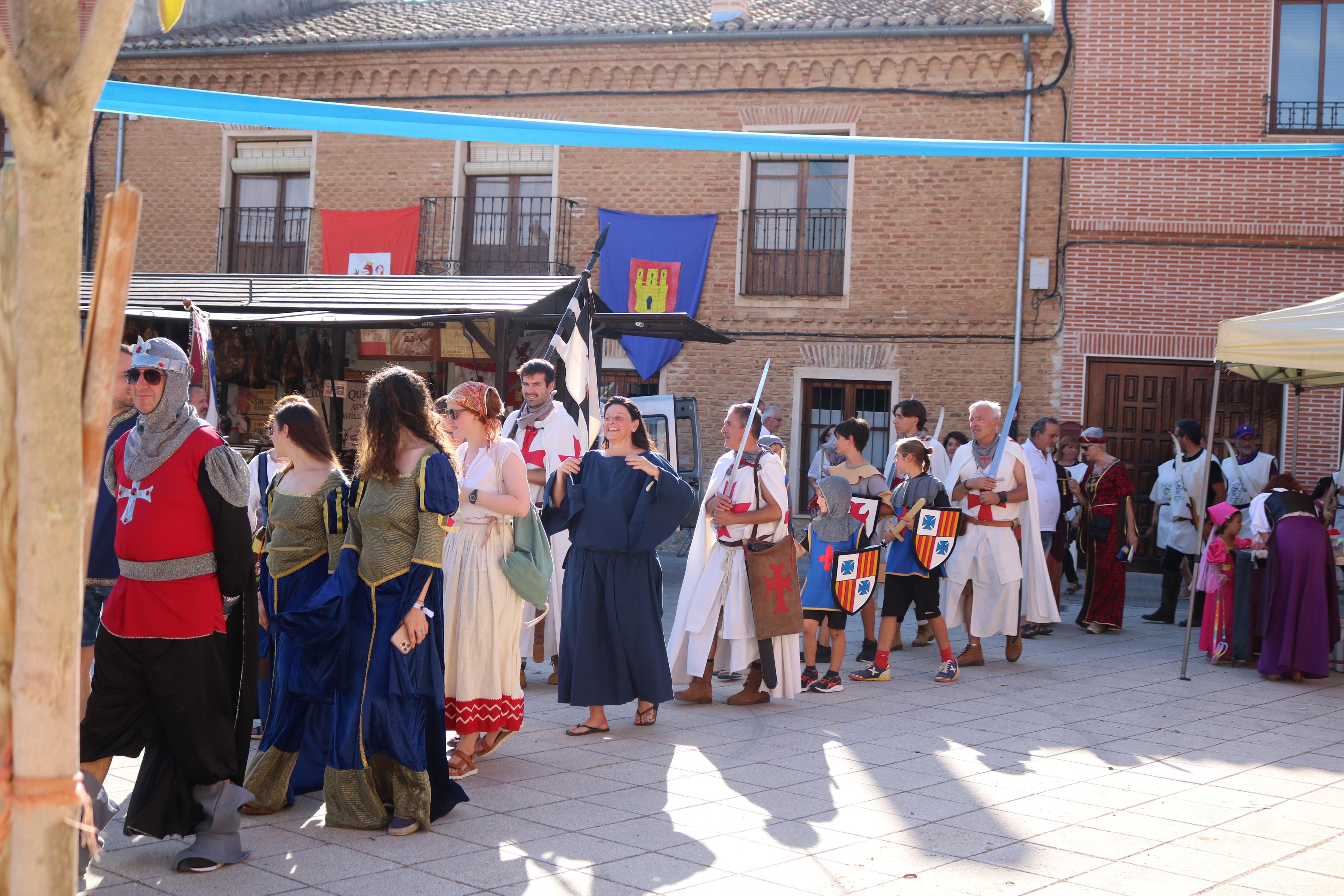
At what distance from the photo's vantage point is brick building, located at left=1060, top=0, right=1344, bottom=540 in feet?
50.4

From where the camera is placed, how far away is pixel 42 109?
5.20 feet

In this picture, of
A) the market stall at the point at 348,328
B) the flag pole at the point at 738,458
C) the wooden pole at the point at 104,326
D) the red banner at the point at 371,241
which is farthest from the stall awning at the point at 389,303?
the wooden pole at the point at 104,326

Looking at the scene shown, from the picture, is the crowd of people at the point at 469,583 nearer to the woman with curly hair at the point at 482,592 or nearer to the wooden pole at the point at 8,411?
the woman with curly hair at the point at 482,592

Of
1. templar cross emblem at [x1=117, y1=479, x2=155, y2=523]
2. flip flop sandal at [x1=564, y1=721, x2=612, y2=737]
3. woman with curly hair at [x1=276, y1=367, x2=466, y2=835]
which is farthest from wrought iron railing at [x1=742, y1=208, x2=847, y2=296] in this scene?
templar cross emblem at [x1=117, y1=479, x2=155, y2=523]

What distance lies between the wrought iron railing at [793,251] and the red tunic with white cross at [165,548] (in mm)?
13486

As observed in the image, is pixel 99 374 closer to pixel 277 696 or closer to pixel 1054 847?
pixel 277 696

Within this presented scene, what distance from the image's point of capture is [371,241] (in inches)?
725

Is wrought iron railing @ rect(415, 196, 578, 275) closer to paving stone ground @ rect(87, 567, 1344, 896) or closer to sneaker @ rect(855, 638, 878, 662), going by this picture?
sneaker @ rect(855, 638, 878, 662)

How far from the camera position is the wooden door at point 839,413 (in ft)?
55.3

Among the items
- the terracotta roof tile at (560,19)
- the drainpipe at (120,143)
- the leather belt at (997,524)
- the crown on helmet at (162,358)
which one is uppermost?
the terracotta roof tile at (560,19)

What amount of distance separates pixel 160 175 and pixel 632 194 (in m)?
7.86

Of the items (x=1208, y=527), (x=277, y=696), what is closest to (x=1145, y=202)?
(x=1208, y=527)

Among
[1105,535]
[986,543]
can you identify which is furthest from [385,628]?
[1105,535]

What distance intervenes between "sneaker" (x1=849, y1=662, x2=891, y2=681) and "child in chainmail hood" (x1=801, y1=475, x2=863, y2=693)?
0.51 feet
